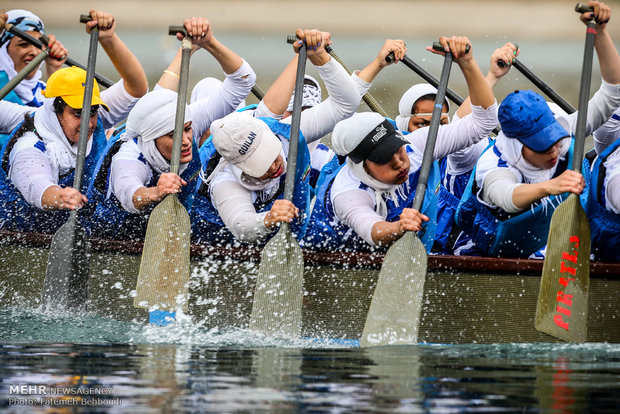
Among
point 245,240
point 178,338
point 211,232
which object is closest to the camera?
point 178,338

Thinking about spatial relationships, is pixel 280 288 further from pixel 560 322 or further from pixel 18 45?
pixel 18 45

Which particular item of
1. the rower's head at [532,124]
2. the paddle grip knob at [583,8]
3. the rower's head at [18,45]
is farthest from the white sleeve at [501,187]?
the rower's head at [18,45]

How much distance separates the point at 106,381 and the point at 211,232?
71.4 inches

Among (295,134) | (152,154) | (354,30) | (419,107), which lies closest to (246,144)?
(295,134)

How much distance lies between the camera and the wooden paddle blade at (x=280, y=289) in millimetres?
3818

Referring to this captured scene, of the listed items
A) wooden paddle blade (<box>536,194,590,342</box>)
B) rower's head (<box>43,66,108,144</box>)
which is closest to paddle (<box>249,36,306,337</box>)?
wooden paddle blade (<box>536,194,590,342</box>)

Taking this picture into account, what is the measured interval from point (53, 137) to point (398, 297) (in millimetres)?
2071

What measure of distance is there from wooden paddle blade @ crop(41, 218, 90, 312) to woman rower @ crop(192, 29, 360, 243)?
0.56 meters

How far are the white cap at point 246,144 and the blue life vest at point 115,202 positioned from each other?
0.42 meters

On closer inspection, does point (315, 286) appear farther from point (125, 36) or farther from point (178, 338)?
point (125, 36)

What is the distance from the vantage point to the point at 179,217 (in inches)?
159

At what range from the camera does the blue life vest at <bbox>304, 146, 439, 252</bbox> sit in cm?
408

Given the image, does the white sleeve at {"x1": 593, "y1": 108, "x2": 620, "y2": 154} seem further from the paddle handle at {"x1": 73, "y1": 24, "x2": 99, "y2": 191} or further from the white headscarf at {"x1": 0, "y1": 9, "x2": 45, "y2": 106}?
the white headscarf at {"x1": 0, "y1": 9, "x2": 45, "y2": 106}

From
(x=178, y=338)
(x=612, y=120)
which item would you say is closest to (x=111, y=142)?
(x=178, y=338)
